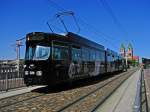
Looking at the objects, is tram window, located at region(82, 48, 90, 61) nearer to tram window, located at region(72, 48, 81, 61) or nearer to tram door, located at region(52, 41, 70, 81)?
tram window, located at region(72, 48, 81, 61)

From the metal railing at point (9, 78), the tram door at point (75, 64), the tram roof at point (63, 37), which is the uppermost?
the tram roof at point (63, 37)

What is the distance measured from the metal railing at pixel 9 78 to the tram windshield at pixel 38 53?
8.36 feet

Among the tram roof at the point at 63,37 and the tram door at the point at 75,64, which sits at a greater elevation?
the tram roof at the point at 63,37

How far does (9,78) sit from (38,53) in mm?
4271

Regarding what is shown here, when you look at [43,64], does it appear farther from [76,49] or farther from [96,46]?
[96,46]

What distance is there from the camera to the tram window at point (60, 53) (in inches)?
729

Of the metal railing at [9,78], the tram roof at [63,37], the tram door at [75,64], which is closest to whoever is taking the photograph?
the tram roof at [63,37]

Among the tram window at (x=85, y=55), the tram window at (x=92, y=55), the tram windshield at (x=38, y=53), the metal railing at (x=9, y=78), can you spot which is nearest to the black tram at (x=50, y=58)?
the tram windshield at (x=38, y=53)

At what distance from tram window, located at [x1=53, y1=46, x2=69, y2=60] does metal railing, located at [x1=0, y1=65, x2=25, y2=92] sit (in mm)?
3586

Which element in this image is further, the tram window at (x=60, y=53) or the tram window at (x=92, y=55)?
the tram window at (x=92, y=55)

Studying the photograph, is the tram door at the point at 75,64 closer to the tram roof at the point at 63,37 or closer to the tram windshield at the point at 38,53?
the tram roof at the point at 63,37

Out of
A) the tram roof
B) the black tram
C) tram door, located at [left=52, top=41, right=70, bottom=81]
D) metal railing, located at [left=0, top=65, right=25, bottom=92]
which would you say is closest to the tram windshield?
the black tram

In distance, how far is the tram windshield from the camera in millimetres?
18141

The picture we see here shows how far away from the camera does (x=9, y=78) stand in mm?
21766
